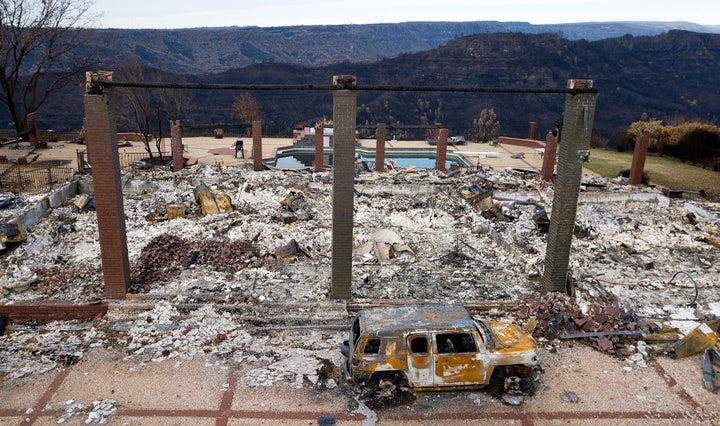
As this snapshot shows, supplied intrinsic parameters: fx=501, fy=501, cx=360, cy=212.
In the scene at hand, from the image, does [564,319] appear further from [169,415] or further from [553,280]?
[169,415]

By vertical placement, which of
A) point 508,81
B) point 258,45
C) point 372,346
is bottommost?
point 372,346

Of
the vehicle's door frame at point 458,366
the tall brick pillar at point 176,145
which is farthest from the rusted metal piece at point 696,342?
the tall brick pillar at point 176,145

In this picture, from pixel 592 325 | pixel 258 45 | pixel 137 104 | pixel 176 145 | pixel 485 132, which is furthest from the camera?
pixel 258 45

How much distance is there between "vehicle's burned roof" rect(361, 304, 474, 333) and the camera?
8.00 meters

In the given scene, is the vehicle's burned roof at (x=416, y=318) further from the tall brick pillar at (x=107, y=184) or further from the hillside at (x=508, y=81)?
the hillside at (x=508, y=81)

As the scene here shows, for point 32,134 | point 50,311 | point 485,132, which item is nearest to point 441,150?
point 50,311

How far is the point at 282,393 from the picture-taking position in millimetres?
8133

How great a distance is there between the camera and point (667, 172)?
91.8ft

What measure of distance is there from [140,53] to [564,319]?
129m

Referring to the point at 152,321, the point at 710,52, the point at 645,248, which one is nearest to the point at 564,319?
the point at 645,248

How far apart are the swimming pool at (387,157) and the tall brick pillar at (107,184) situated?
21.6 metres

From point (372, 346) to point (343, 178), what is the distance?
146 inches

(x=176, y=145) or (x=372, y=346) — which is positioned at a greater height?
(x=176, y=145)

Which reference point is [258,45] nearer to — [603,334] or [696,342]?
[603,334]
